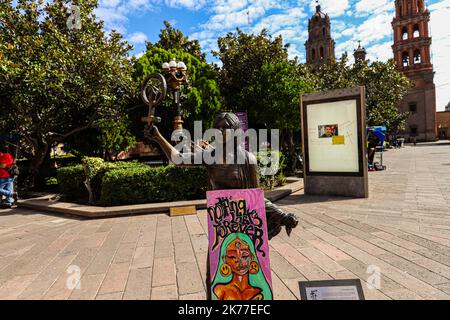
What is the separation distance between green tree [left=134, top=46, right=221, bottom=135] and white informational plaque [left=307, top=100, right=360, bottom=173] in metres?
6.67

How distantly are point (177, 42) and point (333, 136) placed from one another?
61.4 ft

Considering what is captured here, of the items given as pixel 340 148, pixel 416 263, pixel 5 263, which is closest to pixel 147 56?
pixel 340 148

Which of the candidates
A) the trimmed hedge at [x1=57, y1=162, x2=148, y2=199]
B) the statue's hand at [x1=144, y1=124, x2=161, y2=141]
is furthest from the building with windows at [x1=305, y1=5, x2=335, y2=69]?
the statue's hand at [x1=144, y1=124, x2=161, y2=141]

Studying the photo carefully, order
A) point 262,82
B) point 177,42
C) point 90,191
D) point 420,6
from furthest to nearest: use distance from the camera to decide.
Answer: point 420,6, point 177,42, point 262,82, point 90,191

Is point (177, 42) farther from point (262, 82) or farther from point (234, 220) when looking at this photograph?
point (234, 220)

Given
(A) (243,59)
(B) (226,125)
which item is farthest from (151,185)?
(A) (243,59)

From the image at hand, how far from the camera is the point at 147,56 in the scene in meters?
14.1

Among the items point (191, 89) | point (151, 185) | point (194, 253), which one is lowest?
point (194, 253)

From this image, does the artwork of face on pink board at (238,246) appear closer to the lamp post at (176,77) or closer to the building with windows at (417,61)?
the lamp post at (176,77)

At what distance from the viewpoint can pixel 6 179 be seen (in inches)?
340

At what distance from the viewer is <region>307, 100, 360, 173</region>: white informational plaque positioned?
769cm

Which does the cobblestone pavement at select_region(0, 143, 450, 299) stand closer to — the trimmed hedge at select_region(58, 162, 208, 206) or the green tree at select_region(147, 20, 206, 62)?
the trimmed hedge at select_region(58, 162, 208, 206)

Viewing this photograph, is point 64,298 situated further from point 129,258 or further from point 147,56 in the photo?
point 147,56
